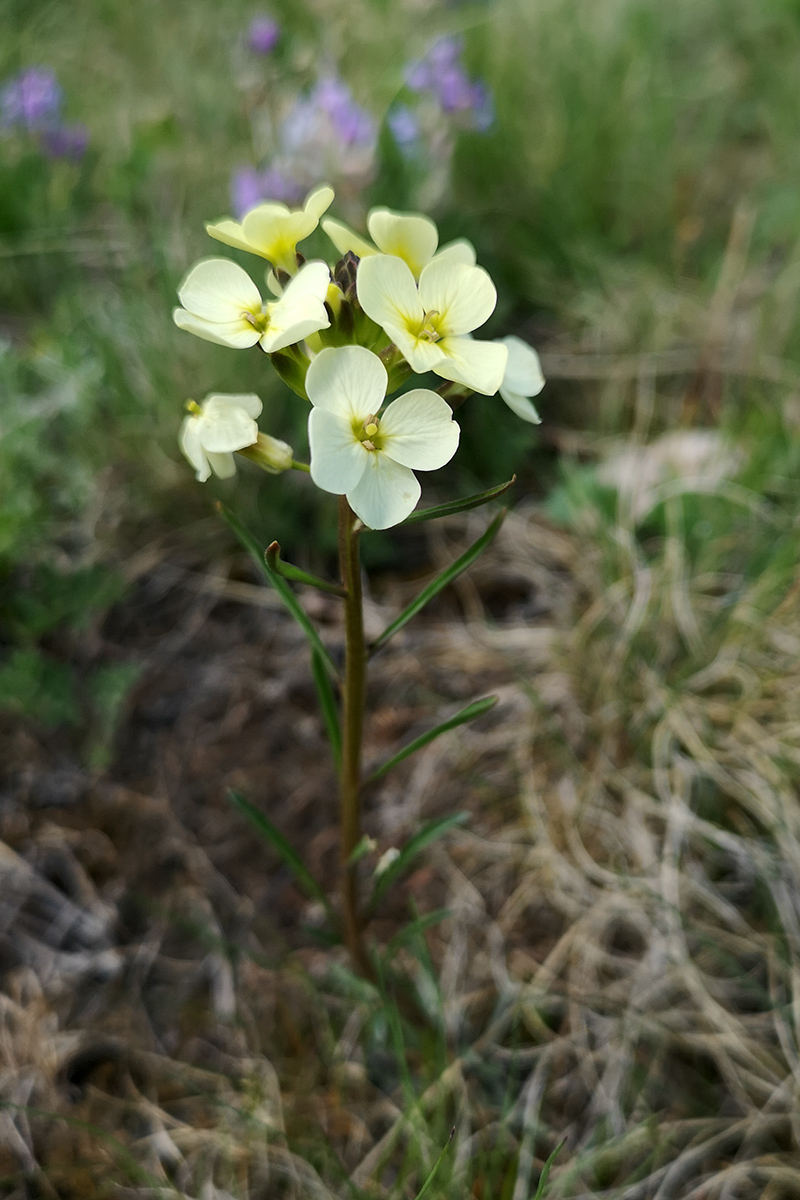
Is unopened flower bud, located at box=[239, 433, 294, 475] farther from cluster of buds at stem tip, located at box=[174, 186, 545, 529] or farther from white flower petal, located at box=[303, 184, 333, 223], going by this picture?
white flower petal, located at box=[303, 184, 333, 223]

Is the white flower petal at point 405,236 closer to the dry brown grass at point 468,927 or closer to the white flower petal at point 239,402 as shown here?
the white flower petal at point 239,402

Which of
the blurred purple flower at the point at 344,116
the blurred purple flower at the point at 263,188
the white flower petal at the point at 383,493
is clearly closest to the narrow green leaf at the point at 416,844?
the white flower petal at the point at 383,493

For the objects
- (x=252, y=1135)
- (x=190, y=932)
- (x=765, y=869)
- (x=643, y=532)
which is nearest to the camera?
(x=252, y=1135)

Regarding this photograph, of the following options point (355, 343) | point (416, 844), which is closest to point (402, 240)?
point (355, 343)

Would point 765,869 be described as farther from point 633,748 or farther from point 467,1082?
point 467,1082

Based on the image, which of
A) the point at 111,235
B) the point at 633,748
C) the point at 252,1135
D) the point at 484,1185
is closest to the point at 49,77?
the point at 111,235

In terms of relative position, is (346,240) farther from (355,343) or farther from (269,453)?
(269,453)
